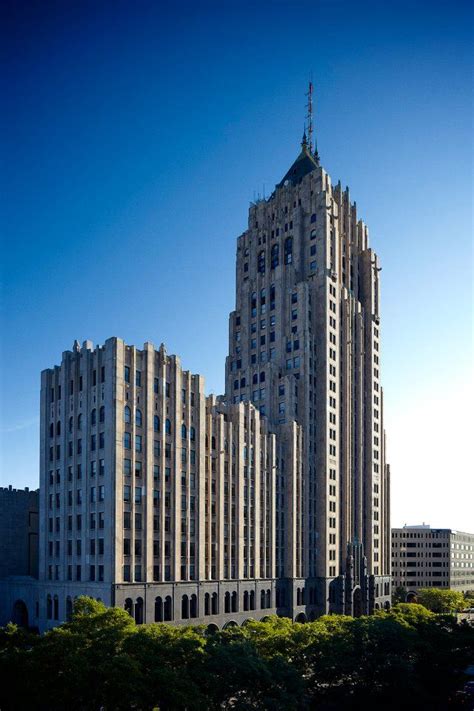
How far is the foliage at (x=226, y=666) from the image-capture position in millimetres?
57156

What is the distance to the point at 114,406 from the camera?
9738 cm

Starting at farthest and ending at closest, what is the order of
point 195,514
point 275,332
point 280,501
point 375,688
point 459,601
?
point 459,601 → point 275,332 → point 280,501 → point 195,514 → point 375,688

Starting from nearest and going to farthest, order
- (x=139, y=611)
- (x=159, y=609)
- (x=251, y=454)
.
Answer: (x=139, y=611)
(x=159, y=609)
(x=251, y=454)

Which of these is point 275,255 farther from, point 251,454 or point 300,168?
point 251,454

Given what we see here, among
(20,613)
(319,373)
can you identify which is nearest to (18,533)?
(20,613)

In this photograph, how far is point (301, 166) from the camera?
6555 inches

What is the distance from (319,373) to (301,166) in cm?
5305

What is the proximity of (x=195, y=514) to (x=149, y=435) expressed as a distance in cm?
1642

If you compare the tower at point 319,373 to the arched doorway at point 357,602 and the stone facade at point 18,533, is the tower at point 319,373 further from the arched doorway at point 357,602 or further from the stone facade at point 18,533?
the stone facade at point 18,533

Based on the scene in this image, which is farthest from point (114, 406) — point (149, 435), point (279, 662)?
point (279, 662)

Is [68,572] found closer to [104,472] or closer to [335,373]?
[104,472]

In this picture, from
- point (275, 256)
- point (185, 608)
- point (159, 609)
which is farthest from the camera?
point (275, 256)

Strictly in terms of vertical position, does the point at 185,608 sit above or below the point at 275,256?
below

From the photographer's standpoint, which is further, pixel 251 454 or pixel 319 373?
pixel 319 373
